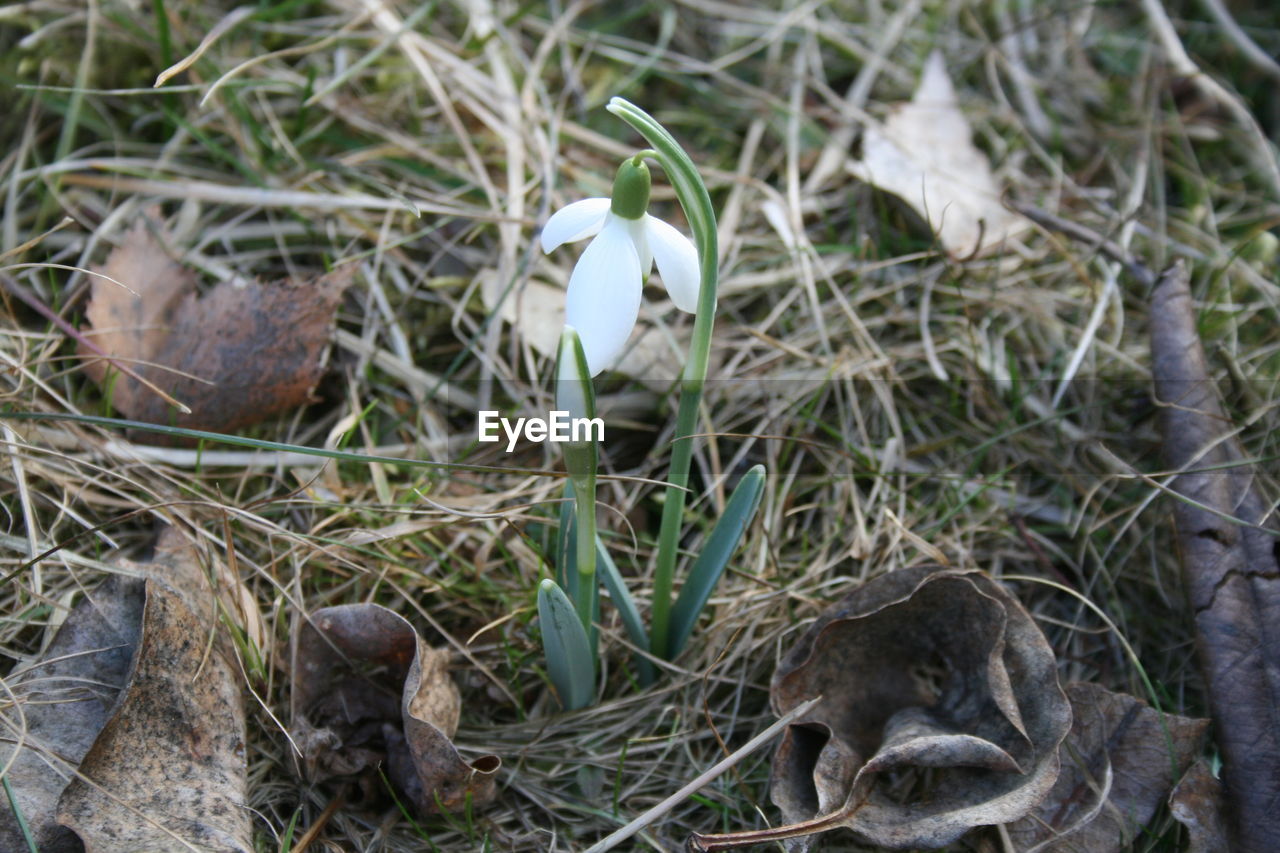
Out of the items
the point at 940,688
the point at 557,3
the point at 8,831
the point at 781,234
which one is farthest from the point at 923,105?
the point at 8,831

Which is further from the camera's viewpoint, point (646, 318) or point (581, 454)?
point (646, 318)

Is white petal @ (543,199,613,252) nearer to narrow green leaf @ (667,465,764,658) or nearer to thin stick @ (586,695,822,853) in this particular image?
narrow green leaf @ (667,465,764,658)

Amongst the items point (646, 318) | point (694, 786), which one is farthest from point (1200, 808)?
point (646, 318)

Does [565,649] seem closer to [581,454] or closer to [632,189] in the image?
[581,454]

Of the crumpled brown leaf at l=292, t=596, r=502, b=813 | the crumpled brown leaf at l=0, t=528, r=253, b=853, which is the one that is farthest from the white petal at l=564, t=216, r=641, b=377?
the crumpled brown leaf at l=0, t=528, r=253, b=853

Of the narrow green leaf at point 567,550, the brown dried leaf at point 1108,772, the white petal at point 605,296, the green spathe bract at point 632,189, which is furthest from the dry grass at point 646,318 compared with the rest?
the green spathe bract at point 632,189
